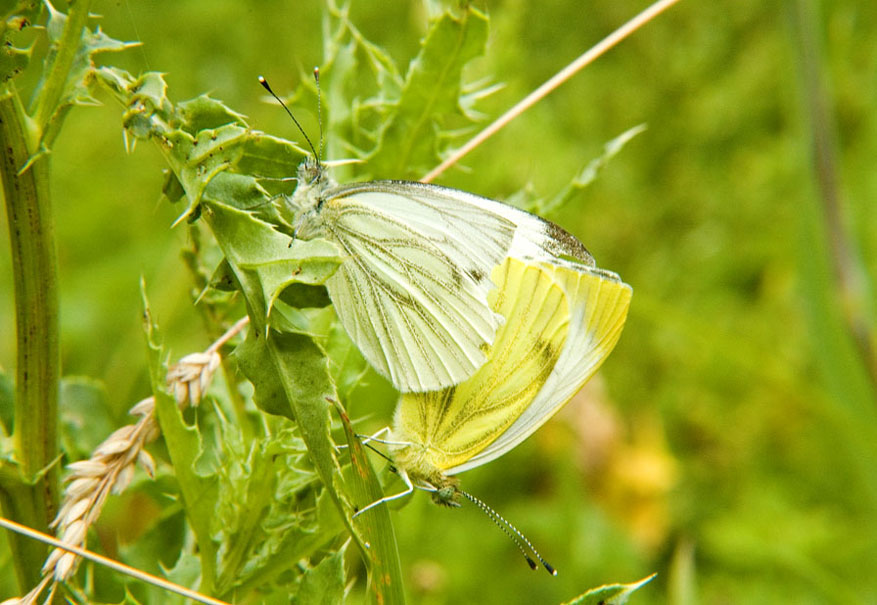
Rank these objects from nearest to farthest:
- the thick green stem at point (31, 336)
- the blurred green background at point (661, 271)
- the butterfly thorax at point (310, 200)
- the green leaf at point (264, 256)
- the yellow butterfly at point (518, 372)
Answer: the green leaf at point (264, 256) → the thick green stem at point (31, 336) → the butterfly thorax at point (310, 200) → the yellow butterfly at point (518, 372) → the blurred green background at point (661, 271)

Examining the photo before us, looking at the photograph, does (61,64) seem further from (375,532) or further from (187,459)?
(375,532)

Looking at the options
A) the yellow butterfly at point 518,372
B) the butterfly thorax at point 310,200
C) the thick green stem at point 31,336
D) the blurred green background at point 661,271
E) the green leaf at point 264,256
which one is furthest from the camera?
the blurred green background at point 661,271

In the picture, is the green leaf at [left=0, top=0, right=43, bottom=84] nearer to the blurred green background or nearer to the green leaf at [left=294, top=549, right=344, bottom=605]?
the green leaf at [left=294, top=549, right=344, bottom=605]

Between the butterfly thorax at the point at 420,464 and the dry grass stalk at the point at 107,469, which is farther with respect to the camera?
the butterfly thorax at the point at 420,464

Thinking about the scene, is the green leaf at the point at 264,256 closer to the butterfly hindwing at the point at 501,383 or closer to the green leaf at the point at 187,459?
the green leaf at the point at 187,459

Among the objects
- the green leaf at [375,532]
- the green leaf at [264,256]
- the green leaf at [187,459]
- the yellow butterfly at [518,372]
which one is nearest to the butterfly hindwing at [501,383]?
the yellow butterfly at [518,372]

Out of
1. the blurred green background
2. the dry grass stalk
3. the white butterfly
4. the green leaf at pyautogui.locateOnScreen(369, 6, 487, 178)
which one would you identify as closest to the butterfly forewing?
the white butterfly

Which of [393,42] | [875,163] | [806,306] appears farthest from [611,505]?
[393,42]

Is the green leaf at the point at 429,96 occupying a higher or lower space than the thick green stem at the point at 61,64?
lower
